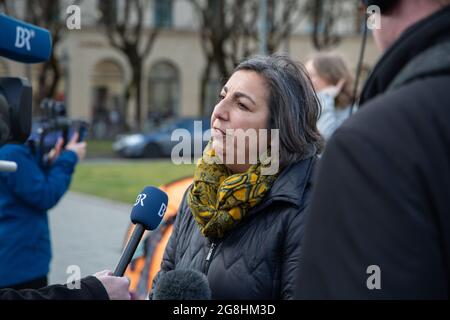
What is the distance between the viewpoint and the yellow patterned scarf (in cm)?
238

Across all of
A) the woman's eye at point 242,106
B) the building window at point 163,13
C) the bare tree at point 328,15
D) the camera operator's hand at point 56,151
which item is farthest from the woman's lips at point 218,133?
the building window at point 163,13

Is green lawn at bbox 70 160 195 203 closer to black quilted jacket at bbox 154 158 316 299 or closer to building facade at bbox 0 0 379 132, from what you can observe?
black quilted jacket at bbox 154 158 316 299

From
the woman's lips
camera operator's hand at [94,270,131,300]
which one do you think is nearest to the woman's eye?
the woman's lips

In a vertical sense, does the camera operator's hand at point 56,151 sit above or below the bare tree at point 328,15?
below

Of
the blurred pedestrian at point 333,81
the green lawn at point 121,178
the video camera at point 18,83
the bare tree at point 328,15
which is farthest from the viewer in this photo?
the bare tree at point 328,15

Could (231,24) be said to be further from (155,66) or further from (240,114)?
(240,114)

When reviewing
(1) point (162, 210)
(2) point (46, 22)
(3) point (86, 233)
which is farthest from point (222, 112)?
(2) point (46, 22)

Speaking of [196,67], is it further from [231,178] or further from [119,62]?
[231,178]

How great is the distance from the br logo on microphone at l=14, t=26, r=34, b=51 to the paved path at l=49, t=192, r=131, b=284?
5.15m

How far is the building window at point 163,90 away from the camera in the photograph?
40.4m

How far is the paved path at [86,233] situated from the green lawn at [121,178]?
652 mm

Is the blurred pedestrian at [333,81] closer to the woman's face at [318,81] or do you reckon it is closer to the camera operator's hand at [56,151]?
the woman's face at [318,81]

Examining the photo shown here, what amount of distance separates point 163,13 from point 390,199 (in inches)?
1567
